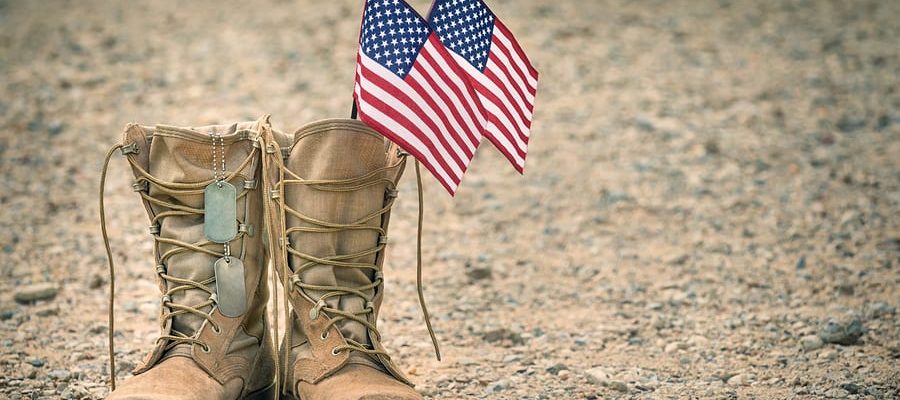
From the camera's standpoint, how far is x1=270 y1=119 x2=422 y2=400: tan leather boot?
278 cm

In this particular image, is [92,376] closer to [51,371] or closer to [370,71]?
[51,371]

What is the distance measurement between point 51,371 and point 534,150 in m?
3.51

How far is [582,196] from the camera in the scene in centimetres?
549

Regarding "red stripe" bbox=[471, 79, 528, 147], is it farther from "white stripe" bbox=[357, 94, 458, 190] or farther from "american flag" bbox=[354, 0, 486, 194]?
"white stripe" bbox=[357, 94, 458, 190]

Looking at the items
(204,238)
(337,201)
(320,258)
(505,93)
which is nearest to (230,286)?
(204,238)

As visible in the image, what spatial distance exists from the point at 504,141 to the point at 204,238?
0.95 meters

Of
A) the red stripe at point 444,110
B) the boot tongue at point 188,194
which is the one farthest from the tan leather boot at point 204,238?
the red stripe at point 444,110

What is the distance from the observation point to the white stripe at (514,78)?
9.93 ft

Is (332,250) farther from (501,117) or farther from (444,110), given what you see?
(501,117)

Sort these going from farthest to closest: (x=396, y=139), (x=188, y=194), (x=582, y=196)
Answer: (x=582, y=196)
(x=188, y=194)
(x=396, y=139)

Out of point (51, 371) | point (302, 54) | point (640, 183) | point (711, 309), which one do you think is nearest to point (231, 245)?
point (51, 371)

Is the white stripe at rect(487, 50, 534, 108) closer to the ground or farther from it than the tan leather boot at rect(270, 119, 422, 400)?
farther from it

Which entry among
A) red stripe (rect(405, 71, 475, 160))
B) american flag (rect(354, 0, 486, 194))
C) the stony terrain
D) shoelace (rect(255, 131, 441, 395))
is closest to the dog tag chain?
shoelace (rect(255, 131, 441, 395))

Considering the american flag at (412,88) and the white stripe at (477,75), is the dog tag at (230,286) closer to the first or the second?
the american flag at (412,88)
